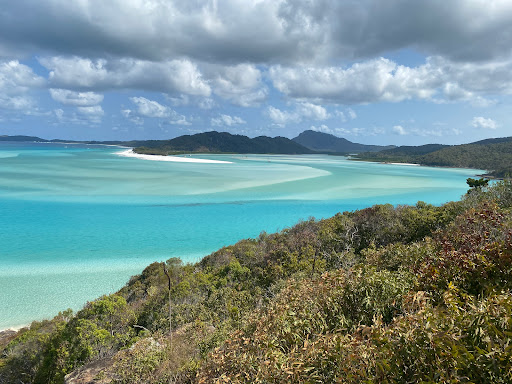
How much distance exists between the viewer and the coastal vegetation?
2512 millimetres

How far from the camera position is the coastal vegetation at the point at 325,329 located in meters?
2.51

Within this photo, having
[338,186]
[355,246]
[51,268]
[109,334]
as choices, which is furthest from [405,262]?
[338,186]

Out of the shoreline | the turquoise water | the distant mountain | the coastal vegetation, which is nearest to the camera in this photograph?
the coastal vegetation

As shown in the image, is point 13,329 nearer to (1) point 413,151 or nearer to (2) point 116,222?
(2) point 116,222

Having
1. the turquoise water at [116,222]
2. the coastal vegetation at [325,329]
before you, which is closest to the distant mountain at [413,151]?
the turquoise water at [116,222]

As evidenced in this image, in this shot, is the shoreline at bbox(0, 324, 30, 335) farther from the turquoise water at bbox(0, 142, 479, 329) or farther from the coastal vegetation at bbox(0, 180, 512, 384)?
the coastal vegetation at bbox(0, 180, 512, 384)

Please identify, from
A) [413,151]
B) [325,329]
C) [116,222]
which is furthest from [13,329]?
[413,151]

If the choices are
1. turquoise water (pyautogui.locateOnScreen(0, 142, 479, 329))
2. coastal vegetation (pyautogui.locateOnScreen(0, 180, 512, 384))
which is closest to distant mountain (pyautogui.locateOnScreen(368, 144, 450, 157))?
turquoise water (pyautogui.locateOnScreen(0, 142, 479, 329))

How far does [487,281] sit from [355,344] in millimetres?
2396

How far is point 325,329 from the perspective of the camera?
4.10 m

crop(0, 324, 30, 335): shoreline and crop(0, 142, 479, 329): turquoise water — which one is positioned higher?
crop(0, 142, 479, 329): turquoise water

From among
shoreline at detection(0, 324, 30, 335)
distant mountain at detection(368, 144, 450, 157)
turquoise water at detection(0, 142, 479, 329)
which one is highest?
distant mountain at detection(368, 144, 450, 157)

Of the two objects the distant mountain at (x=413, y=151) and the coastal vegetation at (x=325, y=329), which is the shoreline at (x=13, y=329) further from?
the distant mountain at (x=413, y=151)

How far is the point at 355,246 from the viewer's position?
14672mm
